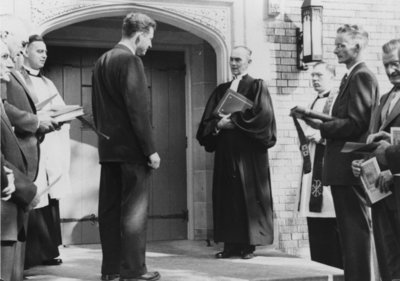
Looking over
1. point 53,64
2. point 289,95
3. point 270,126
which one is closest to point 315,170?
point 270,126

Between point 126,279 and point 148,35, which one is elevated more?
point 148,35

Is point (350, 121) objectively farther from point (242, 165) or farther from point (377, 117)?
point (242, 165)

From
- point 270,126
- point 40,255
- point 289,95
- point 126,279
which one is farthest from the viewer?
point 289,95

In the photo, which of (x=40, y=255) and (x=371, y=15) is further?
(x=371, y=15)

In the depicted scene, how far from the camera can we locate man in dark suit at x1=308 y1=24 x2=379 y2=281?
4.71 meters

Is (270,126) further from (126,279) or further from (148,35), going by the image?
(126,279)

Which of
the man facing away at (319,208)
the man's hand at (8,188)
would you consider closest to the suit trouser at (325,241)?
the man facing away at (319,208)

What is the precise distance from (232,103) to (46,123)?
2.45 metres

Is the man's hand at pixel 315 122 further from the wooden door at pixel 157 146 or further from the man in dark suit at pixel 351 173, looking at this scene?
the wooden door at pixel 157 146

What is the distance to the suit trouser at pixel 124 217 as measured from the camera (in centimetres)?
475

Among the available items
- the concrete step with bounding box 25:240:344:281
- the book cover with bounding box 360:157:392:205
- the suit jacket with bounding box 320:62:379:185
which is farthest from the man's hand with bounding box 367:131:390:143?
the concrete step with bounding box 25:240:344:281

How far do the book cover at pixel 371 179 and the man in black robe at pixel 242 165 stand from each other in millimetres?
2031

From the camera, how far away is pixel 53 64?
7.64 meters

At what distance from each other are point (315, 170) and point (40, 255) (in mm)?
2485
